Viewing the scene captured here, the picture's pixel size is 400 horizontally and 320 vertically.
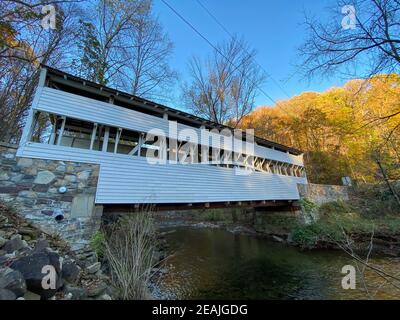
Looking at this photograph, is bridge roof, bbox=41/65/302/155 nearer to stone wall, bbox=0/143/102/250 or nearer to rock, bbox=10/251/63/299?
stone wall, bbox=0/143/102/250

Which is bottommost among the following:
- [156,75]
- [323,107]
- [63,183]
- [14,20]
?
[63,183]

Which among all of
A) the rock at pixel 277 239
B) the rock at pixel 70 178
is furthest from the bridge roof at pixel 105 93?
the rock at pixel 277 239

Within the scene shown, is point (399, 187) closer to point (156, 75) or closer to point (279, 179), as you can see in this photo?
point (279, 179)

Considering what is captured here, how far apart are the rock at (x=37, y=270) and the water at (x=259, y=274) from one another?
9.99 ft

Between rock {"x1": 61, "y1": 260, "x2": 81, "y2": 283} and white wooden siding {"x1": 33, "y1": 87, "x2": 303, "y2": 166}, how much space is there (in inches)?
140

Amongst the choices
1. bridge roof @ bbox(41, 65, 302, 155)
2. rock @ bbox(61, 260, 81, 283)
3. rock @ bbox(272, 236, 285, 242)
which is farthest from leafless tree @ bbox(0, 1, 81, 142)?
rock @ bbox(272, 236, 285, 242)

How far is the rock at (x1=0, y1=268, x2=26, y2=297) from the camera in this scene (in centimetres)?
183

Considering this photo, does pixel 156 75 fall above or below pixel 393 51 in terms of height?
above

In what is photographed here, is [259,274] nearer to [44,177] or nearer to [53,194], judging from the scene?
[53,194]

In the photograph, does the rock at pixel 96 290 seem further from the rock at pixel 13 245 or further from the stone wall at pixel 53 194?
the stone wall at pixel 53 194
